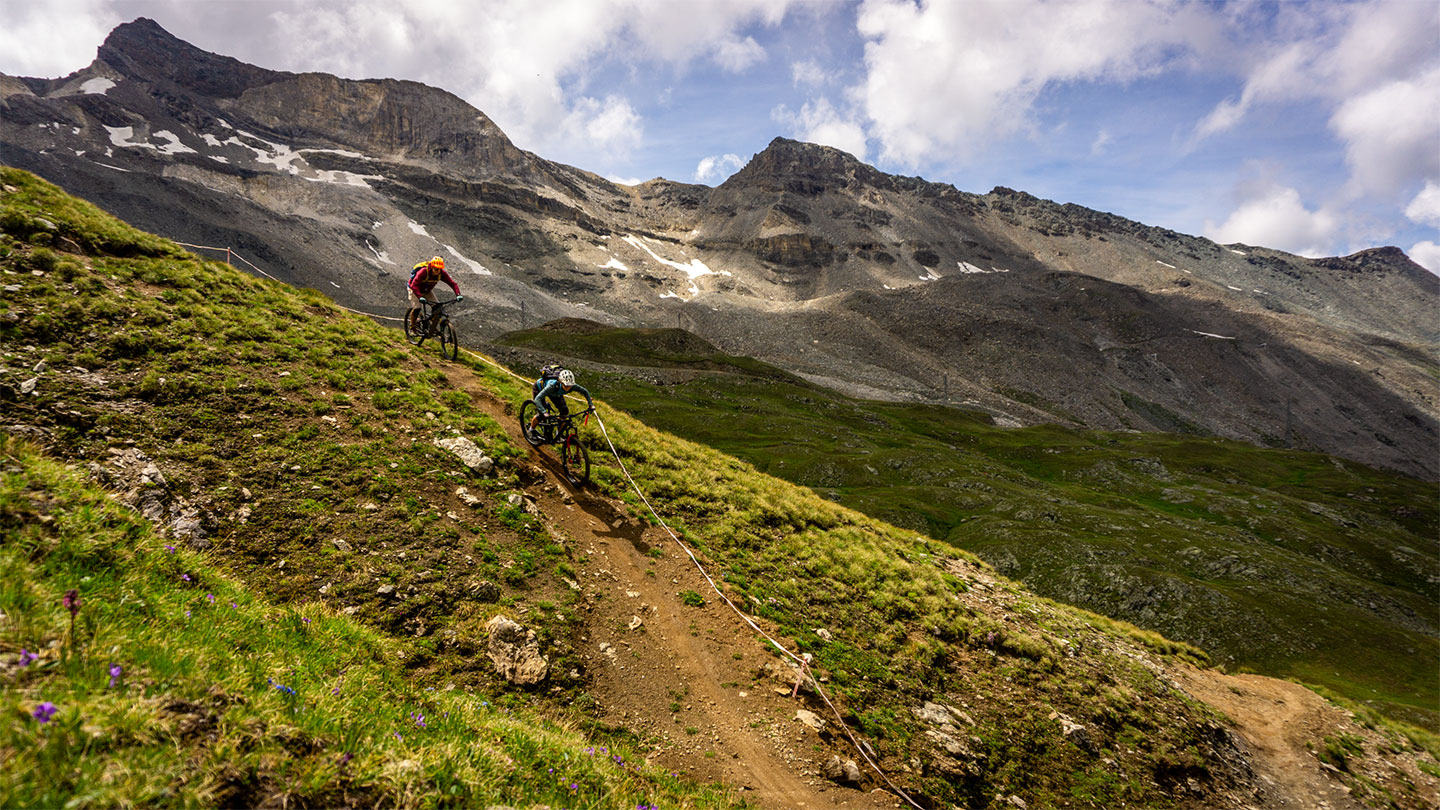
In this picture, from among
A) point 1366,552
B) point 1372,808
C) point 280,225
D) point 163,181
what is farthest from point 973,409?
point 163,181

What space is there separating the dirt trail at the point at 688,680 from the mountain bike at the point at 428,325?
10123mm

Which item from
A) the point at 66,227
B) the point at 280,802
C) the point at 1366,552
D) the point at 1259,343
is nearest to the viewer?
the point at 280,802

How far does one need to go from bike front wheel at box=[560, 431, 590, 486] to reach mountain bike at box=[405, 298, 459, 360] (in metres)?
Result: 8.86

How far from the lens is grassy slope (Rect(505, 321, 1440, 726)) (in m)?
40.4

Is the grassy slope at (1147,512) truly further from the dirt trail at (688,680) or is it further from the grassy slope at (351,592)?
the dirt trail at (688,680)

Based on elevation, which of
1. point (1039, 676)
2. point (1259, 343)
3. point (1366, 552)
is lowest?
point (1039, 676)

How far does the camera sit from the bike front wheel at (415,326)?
71.6 feet

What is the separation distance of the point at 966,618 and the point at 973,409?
463ft

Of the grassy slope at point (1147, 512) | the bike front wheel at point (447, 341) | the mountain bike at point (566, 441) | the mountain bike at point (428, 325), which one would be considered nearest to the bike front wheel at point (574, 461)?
the mountain bike at point (566, 441)

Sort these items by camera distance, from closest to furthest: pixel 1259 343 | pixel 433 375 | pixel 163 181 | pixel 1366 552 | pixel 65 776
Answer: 1. pixel 65 776
2. pixel 433 375
3. pixel 1366 552
4. pixel 163 181
5. pixel 1259 343

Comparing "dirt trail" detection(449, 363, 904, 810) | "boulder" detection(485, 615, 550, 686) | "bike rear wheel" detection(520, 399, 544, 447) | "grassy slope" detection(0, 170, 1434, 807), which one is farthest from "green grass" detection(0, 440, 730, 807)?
"bike rear wheel" detection(520, 399, 544, 447)

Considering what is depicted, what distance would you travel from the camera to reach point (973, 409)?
5655 inches

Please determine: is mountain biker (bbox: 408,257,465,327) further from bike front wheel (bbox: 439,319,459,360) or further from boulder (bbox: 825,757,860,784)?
boulder (bbox: 825,757,860,784)

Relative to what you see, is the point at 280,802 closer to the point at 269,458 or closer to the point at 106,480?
the point at 106,480
